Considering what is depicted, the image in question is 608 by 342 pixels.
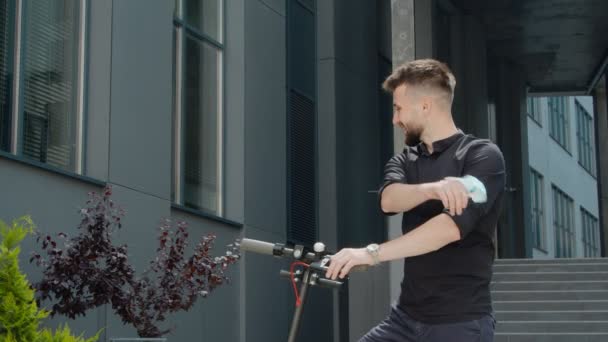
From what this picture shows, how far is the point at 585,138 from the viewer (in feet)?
174

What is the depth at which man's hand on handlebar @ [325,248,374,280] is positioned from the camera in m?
3.63

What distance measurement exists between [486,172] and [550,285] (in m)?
13.1

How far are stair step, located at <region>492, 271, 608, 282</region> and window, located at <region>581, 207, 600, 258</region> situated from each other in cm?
3584

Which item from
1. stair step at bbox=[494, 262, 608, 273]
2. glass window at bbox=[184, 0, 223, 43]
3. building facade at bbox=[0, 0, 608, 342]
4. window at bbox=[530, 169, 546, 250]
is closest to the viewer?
building facade at bbox=[0, 0, 608, 342]

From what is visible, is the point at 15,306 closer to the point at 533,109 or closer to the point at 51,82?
the point at 51,82

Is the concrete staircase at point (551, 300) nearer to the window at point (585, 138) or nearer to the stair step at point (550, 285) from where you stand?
the stair step at point (550, 285)

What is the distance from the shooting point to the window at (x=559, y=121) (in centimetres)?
4588

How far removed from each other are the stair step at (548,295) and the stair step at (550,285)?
24cm

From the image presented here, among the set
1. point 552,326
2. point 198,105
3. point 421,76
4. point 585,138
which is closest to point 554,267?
point 552,326

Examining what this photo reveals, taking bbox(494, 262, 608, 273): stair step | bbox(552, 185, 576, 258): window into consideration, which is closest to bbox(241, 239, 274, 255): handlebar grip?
bbox(494, 262, 608, 273): stair step

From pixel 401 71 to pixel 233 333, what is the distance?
1148 cm

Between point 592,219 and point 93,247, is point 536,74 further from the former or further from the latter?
point 592,219

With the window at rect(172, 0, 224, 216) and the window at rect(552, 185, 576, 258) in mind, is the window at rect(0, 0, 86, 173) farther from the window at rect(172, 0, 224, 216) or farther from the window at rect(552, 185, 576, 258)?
the window at rect(552, 185, 576, 258)

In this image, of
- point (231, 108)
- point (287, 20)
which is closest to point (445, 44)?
point (287, 20)
